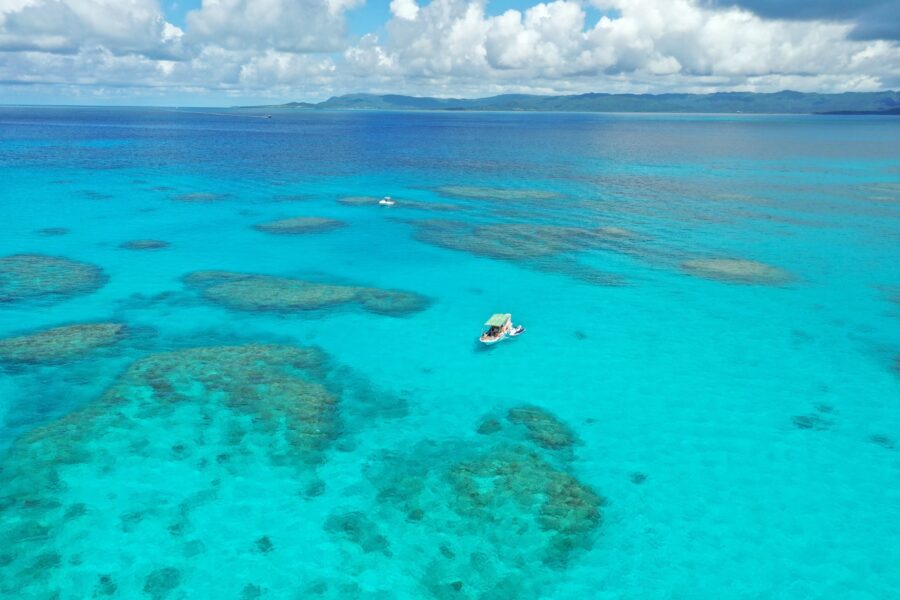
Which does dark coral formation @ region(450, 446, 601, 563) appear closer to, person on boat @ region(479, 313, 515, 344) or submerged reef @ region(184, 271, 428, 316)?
person on boat @ region(479, 313, 515, 344)

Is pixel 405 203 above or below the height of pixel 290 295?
above

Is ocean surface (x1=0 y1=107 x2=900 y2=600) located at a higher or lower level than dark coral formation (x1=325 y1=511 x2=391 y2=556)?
higher

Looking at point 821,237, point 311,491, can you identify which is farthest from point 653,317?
point 821,237

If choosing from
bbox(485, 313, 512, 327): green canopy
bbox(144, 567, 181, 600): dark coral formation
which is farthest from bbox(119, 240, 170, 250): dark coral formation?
bbox(144, 567, 181, 600): dark coral formation

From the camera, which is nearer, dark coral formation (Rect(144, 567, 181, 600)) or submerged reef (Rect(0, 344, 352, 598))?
dark coral formation (Rect(144, 567, 181, 600))

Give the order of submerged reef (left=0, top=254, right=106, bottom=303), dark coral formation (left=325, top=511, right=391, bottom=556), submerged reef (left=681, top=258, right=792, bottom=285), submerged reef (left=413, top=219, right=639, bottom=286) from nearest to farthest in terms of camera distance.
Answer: dark coral formation (left=325, top=511, right=391, bottom=556) < submerged reef (left=0, top=254, right=106, bottom=303) < submerged reef (left=681, top=258, right=792, bottom=285) < submerged reef (left=413, top=219, right=639, bottom=286)

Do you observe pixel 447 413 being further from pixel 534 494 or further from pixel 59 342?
pixel 59 342

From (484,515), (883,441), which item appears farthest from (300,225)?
(883,441)

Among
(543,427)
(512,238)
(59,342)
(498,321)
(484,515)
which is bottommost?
(484,515)

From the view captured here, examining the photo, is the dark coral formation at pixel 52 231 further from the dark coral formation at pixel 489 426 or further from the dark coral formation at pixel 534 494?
the dark coral formation at pixel 534 494
